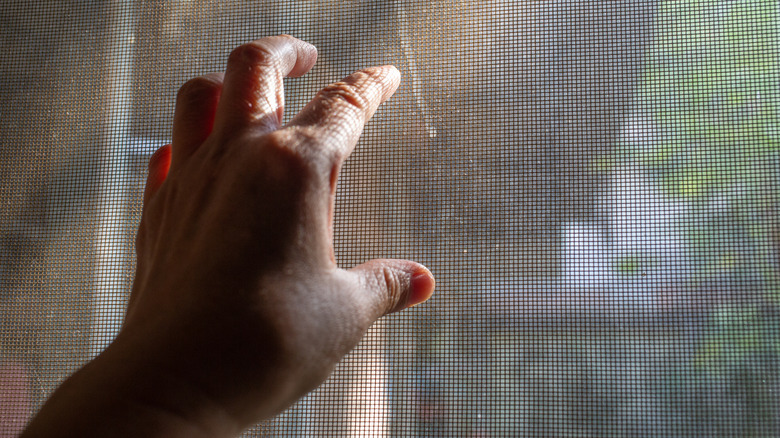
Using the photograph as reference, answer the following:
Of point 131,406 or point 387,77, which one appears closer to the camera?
point 131,406

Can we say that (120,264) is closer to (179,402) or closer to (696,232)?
(179,402)

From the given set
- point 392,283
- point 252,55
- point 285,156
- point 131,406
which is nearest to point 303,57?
point 252,55

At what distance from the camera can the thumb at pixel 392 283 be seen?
61cm

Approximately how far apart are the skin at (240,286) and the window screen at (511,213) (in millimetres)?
132

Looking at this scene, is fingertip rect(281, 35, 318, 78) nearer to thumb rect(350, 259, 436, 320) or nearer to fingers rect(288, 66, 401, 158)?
fingers rect(288, 66, 401, 158)

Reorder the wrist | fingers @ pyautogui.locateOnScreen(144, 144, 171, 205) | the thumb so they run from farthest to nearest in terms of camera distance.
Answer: fingers @ pyautogui.locateOnScreen(144, 144, 171, 205) < the thumb < the wrist

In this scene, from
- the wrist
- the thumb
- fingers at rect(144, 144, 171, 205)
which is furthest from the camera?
fingers at rect(144, 144, 171, 205)

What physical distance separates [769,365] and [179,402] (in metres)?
0.63

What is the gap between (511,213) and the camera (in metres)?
0.73

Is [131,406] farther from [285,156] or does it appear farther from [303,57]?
[303,57]

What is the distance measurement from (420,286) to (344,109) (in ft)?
0.71

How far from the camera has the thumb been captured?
61 cm

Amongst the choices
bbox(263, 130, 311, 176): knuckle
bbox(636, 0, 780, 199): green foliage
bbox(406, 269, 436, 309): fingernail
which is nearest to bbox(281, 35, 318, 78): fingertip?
bbox(263, 130, 311, 176): knuckle

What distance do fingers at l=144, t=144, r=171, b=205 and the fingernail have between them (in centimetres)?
34
